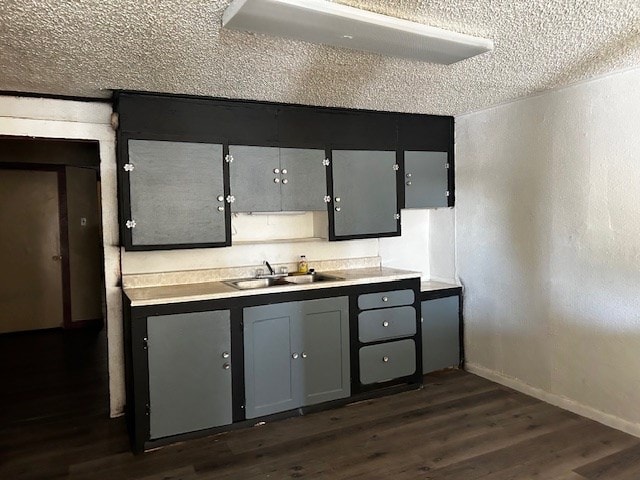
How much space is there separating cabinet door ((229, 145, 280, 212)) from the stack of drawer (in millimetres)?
968

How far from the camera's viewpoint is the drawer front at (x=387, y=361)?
3.60 meters

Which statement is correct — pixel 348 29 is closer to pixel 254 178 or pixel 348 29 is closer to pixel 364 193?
pixel 254 178

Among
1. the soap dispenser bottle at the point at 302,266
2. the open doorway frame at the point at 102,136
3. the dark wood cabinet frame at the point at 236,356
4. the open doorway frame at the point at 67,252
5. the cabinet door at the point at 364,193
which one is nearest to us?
the dark wood cabinet frame at the point at 236,356

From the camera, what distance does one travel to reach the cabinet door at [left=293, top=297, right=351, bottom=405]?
11.0 ft

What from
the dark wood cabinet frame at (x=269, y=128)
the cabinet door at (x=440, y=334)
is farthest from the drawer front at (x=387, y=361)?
the dark wood cabinet frame at (x=269, y=128)

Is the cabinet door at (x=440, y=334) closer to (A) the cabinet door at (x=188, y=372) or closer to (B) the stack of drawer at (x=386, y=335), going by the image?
(B) the stack of drawer at (x=386, y=335)

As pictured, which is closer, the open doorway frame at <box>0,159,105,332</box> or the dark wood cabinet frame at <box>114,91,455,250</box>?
the dark wood cabinet frame at <box>114,91,455,250</box>

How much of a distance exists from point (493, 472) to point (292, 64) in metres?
2.43

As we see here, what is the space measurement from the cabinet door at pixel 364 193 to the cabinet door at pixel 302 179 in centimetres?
12

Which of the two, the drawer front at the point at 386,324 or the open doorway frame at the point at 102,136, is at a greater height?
the open doorway frame at the point at 102,136

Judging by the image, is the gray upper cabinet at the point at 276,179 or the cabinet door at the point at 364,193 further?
the cabinet door at the point at 364,193

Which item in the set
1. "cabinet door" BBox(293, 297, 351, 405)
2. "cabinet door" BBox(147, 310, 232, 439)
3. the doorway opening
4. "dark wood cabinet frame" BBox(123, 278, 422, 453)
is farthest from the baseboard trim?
the doorway opening

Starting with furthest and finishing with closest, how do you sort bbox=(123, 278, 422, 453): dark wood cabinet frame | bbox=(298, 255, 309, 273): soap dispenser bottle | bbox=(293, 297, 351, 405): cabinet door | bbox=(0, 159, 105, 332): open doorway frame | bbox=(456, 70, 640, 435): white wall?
1. bbox=(0, 159, 105, 332): open doorway frame
2. bbox=(298, 255, 309, 273): soap dispenser bottle
3. bbox=(293, 297, 351, 405): cabinet door
4. bbox=(456, 70, 640, 435): white wall
5. bbox=(123, 278, 422, 453): dark wood cabinet frame

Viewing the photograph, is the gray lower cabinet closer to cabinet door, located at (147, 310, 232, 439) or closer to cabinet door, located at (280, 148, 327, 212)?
cabinet door, located at (147, 310, 232, 439)
